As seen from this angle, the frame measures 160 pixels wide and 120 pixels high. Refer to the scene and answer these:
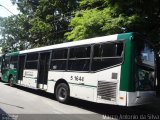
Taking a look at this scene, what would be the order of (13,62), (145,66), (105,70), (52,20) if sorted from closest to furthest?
(145,66), (105,70), (13,62), (52,20)

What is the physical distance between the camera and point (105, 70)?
385 inches

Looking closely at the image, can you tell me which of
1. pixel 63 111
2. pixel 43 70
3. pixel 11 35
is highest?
pixel 11 35

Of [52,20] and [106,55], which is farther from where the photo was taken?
[52,20]

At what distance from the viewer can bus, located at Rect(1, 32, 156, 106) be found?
29.4ft

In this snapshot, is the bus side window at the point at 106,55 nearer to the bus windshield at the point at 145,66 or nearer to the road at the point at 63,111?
the bus windshield at the point at 145,66

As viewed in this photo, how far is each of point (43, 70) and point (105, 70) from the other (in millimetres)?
5507

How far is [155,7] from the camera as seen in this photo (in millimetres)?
13719

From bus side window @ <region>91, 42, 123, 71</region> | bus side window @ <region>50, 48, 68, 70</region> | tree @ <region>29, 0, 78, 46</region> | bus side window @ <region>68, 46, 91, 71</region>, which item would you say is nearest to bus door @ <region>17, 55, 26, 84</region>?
bus side window @ <region>50, 48, 68, 70</region>

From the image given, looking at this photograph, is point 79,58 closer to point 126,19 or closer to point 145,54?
point 145,54

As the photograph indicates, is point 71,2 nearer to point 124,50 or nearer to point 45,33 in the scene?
point 45,33

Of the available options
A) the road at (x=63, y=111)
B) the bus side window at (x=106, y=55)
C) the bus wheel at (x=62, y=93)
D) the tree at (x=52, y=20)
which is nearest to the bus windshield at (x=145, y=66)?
the bus side window at (x=106, y=55)

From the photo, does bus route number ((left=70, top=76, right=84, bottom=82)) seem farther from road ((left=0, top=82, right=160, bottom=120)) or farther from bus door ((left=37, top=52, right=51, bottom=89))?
bus door ((left=37, top=52, right=51, bottom=89))

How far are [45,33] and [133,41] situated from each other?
19042 millimetres

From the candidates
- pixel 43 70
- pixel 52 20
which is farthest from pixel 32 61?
pixel 52 20
